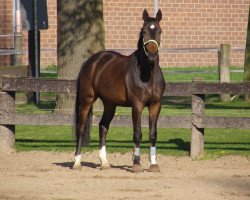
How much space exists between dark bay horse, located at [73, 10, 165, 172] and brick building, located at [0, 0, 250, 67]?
23008 millimetres

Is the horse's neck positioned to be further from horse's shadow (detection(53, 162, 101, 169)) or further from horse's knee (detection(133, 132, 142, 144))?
horse's shadow (detection(53, 162, 101, 169))

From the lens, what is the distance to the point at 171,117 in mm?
17672

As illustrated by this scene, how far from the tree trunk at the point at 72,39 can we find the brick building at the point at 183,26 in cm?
1730

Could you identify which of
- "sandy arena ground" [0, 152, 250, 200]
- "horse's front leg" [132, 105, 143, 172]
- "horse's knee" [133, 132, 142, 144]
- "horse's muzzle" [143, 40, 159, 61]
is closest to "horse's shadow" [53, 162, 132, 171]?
"sandy arena ground" [0, 152, 250, 200]

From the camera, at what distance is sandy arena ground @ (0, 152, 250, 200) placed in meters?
13.4

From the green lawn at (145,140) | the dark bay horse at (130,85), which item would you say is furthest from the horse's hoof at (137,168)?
the green lawn at (145,140)

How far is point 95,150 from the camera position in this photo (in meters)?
18.2

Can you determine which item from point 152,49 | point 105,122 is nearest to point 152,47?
point 152,49

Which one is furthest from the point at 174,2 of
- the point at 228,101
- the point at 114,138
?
the point at 114,138

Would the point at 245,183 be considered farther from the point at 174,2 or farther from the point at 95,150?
the point at 174,2

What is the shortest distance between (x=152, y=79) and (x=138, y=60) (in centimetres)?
38

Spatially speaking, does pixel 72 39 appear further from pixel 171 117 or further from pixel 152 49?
pixel 152 49

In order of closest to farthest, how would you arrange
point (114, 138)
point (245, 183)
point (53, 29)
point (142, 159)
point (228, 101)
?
point (245, 183) → point (142, 159) → point (114, 138) → point (228, 101) → point (53, 29)

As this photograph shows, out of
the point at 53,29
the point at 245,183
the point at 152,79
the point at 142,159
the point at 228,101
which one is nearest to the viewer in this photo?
the point at 245,183
